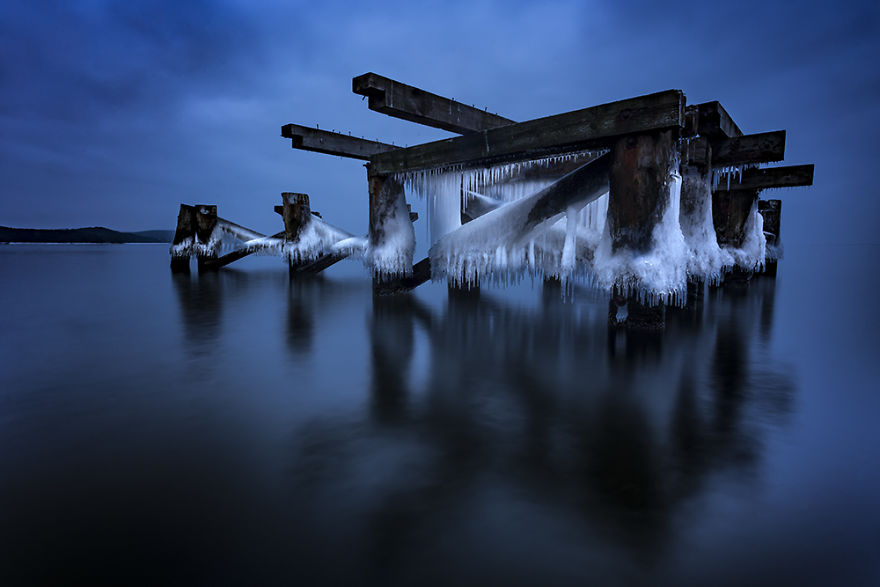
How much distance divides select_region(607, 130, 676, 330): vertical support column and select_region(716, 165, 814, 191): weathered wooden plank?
23.4 feet

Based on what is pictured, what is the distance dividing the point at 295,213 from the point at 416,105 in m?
5.47

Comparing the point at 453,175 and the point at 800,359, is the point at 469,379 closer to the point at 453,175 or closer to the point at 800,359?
the point at 800,359

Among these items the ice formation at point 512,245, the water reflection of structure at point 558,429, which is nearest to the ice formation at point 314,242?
the ice formation at point 512,245

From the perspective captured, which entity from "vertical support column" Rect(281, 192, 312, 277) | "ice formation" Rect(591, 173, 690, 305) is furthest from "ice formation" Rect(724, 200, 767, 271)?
"vertical support column" Rect(281, 192, 312, 277)

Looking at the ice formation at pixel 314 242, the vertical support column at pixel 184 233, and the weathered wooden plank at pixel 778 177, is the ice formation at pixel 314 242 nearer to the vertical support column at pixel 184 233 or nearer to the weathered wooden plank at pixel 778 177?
the vertical support column at pixel 184 233

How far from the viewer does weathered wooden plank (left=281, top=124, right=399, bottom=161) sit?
9250mm

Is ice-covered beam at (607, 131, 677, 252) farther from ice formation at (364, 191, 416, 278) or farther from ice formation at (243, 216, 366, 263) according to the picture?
ice formation at (243, 216, 366, 263)

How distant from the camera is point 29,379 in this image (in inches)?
135

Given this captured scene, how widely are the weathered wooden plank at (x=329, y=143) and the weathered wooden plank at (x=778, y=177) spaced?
756cm

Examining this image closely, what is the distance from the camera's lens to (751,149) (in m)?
7.08

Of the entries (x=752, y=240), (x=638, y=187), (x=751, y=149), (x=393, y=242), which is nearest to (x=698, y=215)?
(x=751, y=149)

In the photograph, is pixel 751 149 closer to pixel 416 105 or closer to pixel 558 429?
pixel 416 105

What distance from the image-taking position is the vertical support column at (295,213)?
34.3ft

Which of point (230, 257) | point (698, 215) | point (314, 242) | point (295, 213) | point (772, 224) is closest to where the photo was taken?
point (698, 215)
